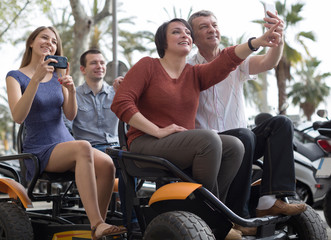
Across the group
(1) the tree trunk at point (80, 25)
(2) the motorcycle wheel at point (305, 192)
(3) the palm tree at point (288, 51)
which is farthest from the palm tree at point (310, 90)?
(2) the motorcycle wheel at point (305, 192)

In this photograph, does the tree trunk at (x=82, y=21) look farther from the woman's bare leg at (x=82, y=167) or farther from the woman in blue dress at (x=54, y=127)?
the woman's bare leg at (x=82, y=167)

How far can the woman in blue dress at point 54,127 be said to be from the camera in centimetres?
365

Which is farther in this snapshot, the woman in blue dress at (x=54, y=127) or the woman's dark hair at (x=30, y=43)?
the woman's dark hair at (x=30, y=43)

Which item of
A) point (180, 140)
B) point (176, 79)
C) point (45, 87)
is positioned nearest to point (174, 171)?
point (180, 140)

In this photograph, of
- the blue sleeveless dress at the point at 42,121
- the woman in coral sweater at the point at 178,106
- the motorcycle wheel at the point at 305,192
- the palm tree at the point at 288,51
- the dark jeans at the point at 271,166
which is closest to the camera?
the woman in coral sweater at the point at 178,106

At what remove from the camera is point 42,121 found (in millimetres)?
4172

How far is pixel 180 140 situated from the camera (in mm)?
3100

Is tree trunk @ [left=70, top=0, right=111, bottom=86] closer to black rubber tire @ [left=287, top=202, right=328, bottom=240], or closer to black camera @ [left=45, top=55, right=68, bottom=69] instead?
black camera @ [left=45, top=55, right=68, bottom=69]

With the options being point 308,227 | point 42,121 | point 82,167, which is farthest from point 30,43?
point 308,227

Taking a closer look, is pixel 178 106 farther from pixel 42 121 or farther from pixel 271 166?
pixel 42 121

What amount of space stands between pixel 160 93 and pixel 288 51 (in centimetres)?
2298

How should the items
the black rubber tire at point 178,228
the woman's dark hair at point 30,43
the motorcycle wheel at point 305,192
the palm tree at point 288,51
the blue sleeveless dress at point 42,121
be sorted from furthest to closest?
the palm tree at point 288,51 < the motorcycle wheel at point 305,192 < the woman's dark hair at point 30,43 < the blue sleeveless dress at point 42,121 < the black rubber tire at point 178,228

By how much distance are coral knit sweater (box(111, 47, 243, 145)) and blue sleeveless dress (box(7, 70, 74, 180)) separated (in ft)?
3.14

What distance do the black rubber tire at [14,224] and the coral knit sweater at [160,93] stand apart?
1.18m
